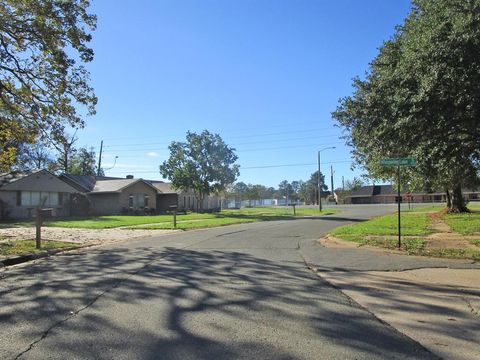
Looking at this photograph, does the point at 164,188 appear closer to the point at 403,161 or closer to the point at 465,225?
the point at 465,225

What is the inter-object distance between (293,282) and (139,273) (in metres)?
3.40

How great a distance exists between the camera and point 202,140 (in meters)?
55.1

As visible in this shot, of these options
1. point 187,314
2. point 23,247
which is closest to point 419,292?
point 187,314

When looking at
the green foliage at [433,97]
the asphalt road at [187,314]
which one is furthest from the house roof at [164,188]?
the asphalt road at [187,314]

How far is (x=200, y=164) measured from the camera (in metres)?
55.0

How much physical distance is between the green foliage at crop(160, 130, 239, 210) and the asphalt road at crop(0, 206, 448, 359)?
42175mm

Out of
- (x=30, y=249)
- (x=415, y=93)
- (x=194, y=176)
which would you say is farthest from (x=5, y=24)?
(x=194, y=176)

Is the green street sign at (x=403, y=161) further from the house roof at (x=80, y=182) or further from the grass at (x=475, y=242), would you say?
the house roof at (x=80, y=182)

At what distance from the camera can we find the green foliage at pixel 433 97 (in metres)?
12.1

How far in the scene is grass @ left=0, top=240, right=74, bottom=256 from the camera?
1466 centimetres

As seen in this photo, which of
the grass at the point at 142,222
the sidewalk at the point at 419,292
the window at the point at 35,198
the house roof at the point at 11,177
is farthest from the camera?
the window at the point at 35,198

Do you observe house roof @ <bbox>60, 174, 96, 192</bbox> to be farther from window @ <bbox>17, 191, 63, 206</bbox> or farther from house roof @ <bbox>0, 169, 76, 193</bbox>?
window @ <bbox>17, 191, 63, 206</bbox>

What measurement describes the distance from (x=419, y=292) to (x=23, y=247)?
42.1ft

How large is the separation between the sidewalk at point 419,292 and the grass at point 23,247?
8589 mm
